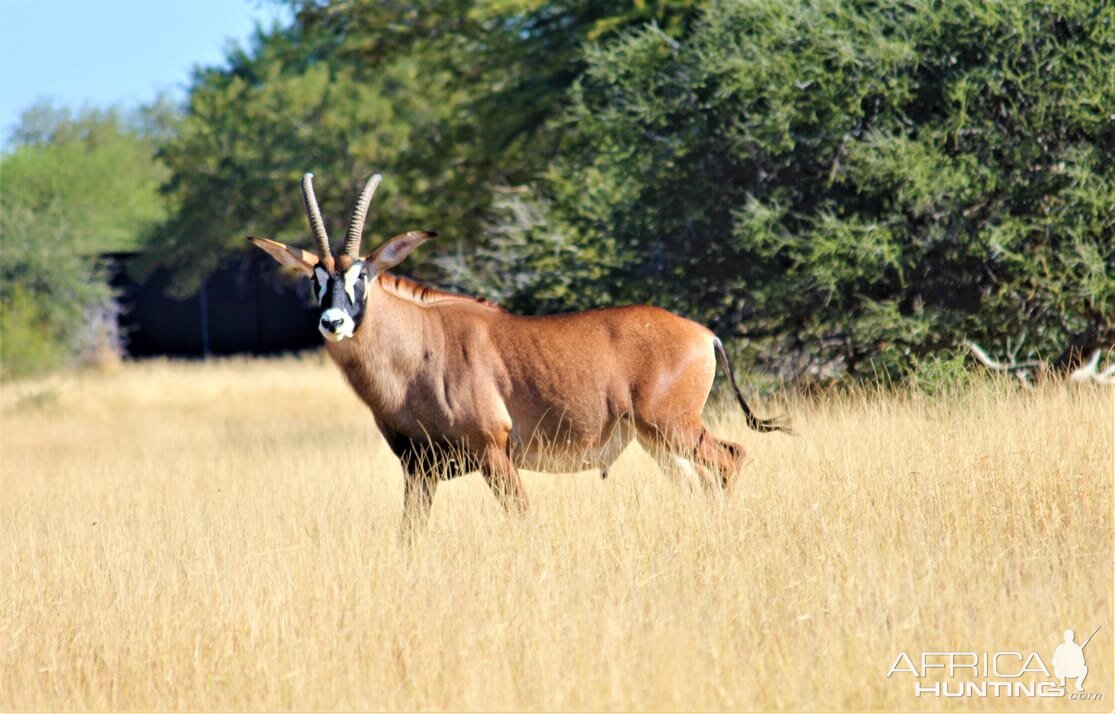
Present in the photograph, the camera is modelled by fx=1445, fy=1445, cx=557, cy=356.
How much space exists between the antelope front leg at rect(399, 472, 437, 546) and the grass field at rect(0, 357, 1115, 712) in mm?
130

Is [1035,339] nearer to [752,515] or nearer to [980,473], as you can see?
[980,473]

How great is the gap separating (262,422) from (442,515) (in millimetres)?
12735

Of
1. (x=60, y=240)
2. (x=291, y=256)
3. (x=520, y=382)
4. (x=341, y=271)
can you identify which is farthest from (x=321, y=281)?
(x=60, y=240)

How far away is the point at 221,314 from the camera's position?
3950 centimetres

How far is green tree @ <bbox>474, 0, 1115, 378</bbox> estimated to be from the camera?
12.3 m

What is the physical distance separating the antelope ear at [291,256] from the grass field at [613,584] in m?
1.41

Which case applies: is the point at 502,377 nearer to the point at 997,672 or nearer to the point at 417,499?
the point at 417,499

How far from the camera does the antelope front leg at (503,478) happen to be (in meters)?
7.96

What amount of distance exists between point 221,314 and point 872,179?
96.0 feet

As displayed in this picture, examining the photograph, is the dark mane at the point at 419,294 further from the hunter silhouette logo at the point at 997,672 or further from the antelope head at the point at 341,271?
the hunter silhouette logo at the point at 997,672

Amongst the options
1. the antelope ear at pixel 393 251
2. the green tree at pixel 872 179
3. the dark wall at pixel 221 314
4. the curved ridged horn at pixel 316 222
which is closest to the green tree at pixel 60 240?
the dark wall at pixel 221 314

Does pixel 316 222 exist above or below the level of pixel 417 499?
above

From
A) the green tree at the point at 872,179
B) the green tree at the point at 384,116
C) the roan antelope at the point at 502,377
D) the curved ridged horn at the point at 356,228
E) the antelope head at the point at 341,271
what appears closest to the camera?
the antelope head at the point at 341,271

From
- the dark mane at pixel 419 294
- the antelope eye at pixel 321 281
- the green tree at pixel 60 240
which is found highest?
the antelope eye at pixel 321 281
